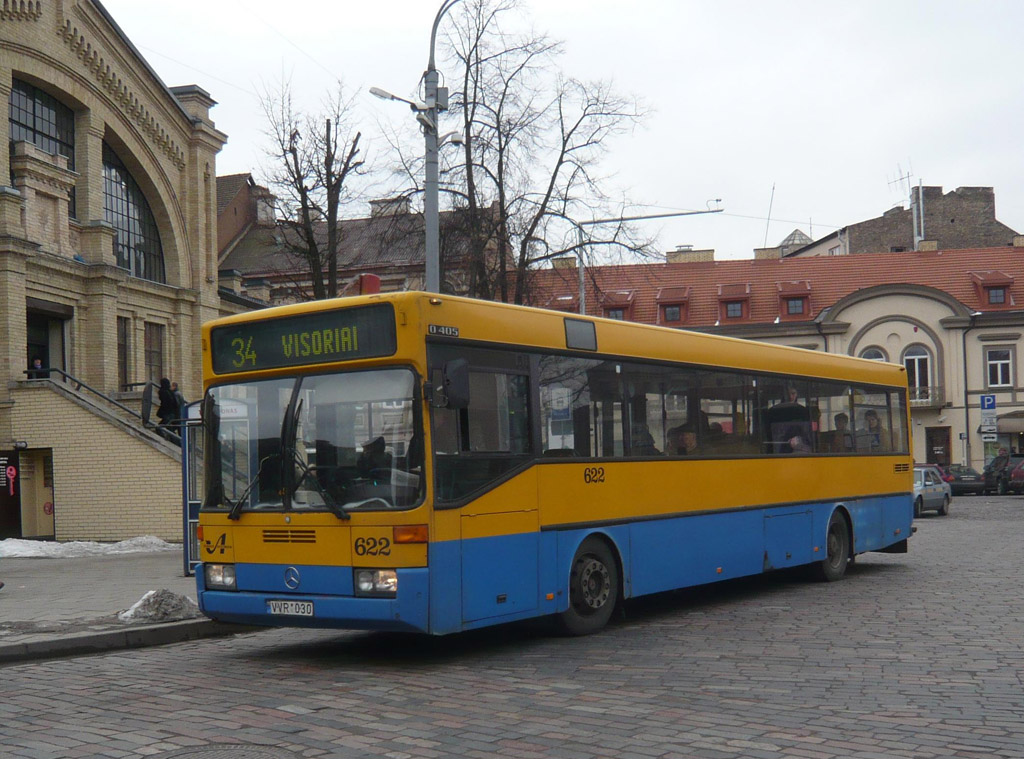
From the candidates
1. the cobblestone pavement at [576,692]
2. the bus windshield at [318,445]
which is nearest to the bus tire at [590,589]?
the cobblestone pavement at [576,692]

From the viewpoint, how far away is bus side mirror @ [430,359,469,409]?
9.02 meters

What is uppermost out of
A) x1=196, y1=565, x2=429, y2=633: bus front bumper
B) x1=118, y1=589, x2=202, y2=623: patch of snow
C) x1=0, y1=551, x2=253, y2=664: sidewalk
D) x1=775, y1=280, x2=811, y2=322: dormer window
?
x1=775, y1=280, x2=811, y2=322: dormer window

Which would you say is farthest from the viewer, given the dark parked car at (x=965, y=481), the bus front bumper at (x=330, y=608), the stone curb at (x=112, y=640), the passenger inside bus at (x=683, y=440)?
the dark parked car at (x=965, y=481)

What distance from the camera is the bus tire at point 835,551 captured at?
51.5ft

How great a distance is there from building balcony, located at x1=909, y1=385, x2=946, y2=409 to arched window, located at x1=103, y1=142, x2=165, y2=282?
4019 centimetres

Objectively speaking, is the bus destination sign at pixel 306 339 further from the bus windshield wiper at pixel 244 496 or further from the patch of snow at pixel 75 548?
the patch of snow at pixel 75 548

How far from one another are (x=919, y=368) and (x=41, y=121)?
45.2 m

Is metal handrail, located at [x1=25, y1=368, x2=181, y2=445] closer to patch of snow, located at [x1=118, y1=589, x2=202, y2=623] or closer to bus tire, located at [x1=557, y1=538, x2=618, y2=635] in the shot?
patch of snow, located at [x1=118, y1=589, x2=202, y2=623]

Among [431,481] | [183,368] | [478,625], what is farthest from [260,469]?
[183,368]

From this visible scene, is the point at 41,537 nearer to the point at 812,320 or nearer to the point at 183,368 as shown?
the point at 183,368

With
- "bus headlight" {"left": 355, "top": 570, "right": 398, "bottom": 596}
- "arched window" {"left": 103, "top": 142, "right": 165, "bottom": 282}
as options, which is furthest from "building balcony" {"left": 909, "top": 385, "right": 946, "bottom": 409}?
"bus headlight" {"left": 355, "top": 570, "right": 398, "bottom": 596}

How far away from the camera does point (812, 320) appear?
61125 mm

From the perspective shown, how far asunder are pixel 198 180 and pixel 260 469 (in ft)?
82.1

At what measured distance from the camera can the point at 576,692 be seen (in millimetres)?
8070
